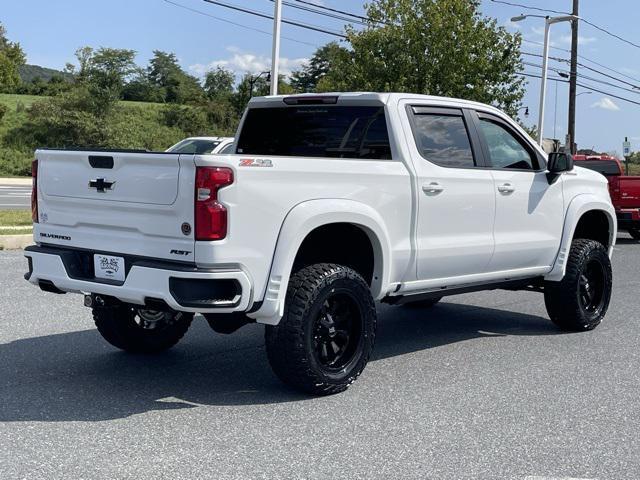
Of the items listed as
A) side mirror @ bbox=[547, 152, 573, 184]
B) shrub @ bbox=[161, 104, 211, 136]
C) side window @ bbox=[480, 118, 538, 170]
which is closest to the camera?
side window @ bbox=[480, 118, 538, 170]

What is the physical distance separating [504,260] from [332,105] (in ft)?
6.32

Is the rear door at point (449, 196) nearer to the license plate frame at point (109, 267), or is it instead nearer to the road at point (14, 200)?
the license plate frame at point (109, 267)

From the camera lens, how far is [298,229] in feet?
16.9

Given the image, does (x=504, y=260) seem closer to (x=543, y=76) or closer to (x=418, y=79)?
(x=418, y=79)

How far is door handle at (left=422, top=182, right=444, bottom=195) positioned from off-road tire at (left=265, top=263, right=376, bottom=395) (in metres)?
0.93

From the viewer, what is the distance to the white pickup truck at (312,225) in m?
4.86

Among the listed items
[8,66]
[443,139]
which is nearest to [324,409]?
[443,139]

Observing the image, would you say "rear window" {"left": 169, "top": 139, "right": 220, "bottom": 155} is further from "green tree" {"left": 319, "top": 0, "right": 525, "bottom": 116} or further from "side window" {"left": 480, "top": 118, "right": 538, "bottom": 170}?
"green tree" {"left": 319, "top": 0, "right": 525, "bottom": 116}

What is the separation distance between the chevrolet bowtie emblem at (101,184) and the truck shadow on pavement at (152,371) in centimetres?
131

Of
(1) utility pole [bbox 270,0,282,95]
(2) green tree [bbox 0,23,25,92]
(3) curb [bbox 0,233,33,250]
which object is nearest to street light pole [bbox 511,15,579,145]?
(1) utility pole [bbox 270,0,282,95]

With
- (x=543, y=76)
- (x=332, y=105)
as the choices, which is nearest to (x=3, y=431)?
(x=332, y=105)

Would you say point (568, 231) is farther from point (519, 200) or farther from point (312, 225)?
point (312, 225)

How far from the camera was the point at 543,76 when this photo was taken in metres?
36.8

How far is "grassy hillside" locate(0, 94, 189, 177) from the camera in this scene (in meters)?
45.2
